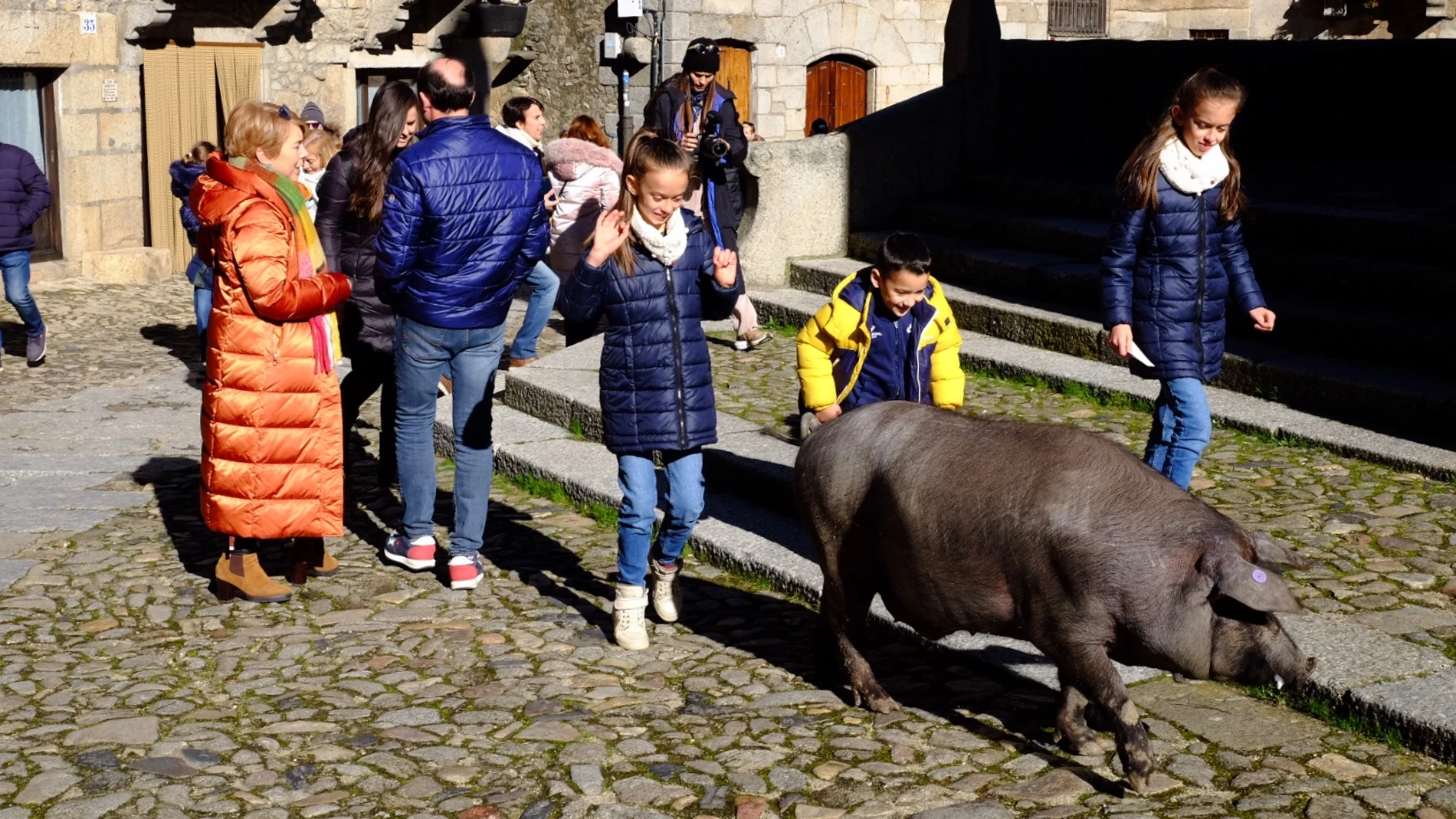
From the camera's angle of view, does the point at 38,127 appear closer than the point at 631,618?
No

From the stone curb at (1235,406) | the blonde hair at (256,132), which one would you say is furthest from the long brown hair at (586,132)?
the blonde hair at (256,132)

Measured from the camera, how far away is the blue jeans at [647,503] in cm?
561

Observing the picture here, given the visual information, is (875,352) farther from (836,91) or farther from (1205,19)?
(1205,19)

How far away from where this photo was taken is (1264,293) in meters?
9.50

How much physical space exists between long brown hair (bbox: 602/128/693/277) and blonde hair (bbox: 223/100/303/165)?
1.45 metres

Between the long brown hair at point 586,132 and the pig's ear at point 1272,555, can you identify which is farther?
the long brown hair at point 586,132

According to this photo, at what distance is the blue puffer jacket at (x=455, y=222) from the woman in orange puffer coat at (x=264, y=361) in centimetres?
31

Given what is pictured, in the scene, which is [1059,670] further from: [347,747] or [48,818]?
[48,818]

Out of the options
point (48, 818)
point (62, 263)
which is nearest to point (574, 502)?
point (48, 818)

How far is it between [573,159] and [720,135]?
1.24 meters

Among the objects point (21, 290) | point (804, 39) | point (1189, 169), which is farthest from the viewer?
point (804, 39)

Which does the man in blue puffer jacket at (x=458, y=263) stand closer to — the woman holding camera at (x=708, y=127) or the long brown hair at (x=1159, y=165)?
the long brown hair at (x=1159, y=165)

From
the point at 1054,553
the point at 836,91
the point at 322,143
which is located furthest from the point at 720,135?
the point at 836,91

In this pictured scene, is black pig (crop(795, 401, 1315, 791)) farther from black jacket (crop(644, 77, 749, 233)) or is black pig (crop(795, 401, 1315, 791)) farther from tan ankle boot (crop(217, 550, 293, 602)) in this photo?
black jacket (crop(644, 77, 749, 233))
